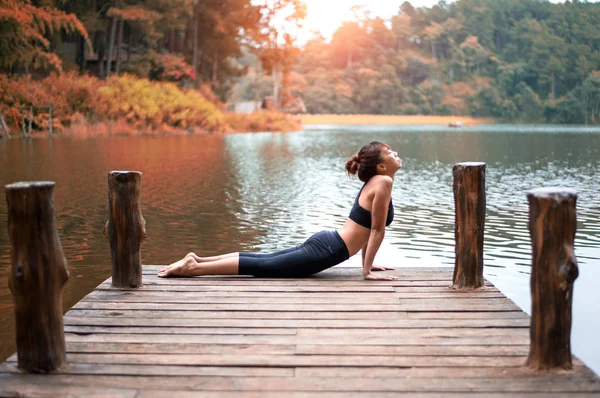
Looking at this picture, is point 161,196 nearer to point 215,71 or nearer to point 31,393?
point 31,393

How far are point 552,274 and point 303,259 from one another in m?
2.09

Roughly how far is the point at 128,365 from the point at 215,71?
4001cm

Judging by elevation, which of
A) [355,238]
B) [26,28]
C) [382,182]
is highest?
[26,28]

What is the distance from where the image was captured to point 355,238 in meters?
4.89

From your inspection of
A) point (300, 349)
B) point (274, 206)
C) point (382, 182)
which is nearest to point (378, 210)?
point (382, 182)

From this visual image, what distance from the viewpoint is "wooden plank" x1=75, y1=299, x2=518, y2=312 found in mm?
4191

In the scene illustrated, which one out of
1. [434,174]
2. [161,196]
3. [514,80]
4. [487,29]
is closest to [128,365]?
[161,196]

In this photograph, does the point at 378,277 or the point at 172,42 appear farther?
the point at 172,42

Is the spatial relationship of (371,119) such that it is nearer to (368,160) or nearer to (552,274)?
(368,160)

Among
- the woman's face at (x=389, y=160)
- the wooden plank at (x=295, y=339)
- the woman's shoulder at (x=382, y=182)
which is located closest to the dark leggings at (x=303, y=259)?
the woman's shoulder at (x=382, y=182)

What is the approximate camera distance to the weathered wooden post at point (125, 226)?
15.2ft

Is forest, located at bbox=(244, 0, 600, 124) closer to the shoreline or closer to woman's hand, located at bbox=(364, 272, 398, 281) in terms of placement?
the shoreline

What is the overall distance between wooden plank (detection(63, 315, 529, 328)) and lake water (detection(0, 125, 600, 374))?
1.01m

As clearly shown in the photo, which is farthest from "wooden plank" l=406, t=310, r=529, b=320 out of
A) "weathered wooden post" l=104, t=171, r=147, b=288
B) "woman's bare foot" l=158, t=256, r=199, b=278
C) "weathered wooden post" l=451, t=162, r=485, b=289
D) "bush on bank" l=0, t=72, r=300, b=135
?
"bush on bank" l=0, t=72, r=300, b=135
